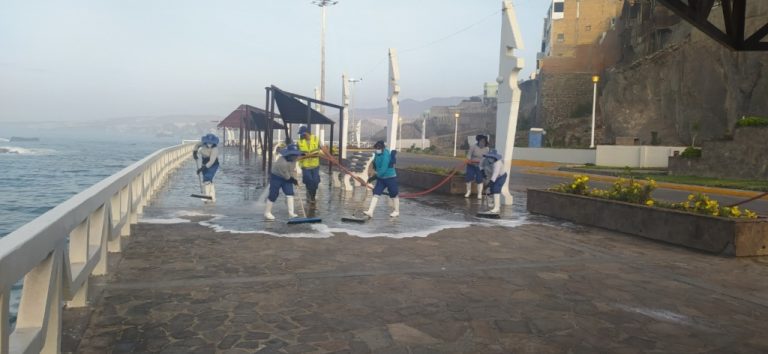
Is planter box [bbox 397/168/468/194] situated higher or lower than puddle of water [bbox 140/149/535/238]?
higher

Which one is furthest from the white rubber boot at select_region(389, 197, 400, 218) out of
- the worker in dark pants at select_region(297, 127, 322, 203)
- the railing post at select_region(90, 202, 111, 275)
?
the railing post at select_region(90, 202, 111, 275)

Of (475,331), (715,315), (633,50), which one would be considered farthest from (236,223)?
(633,50)

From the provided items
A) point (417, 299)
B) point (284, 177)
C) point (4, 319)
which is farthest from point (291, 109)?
point (4, 319)

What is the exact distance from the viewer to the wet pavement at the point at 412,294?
4.49 metres

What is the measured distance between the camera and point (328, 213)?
12203mm

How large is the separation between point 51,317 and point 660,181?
2419cm

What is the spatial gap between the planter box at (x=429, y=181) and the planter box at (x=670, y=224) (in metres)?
4.91

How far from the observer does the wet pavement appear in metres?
4.49

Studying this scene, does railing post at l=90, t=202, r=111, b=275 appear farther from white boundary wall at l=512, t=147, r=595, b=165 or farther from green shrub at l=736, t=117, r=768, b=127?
white boundary wall at l=512, t=147, r=595, b=165

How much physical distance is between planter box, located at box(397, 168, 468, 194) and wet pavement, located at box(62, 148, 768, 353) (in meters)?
7.14

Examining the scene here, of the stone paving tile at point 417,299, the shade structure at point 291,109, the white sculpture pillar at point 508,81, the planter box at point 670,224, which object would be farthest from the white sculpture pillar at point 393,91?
the stone paving tile at point 417,299

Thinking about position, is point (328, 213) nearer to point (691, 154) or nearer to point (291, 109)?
point (291, 109)

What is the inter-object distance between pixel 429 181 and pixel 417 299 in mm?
13117

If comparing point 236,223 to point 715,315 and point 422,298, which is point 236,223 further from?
point 715,315
